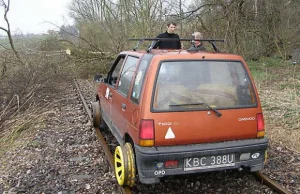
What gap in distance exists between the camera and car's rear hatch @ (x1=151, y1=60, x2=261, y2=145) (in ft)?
12.4

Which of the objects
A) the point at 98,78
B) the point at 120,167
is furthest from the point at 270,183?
the point at 98,78

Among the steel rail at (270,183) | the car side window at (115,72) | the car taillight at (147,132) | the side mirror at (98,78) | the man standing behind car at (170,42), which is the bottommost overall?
the steel rail at (270,183)

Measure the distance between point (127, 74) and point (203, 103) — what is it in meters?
1.50

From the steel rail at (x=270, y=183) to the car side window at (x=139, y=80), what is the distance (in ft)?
6.56

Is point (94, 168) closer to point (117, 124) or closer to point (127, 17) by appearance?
point (117, 124)

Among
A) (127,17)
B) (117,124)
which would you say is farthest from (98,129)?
(127,17)

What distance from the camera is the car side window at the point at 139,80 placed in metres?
4.07

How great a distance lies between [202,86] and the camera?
13.1 ft

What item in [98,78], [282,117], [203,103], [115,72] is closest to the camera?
[203,103]

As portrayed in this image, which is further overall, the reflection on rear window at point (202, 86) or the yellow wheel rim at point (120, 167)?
the yellow wheel rim at point (120, 167)

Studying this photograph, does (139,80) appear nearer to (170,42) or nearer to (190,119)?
(190,119)

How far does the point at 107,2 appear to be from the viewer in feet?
72.1

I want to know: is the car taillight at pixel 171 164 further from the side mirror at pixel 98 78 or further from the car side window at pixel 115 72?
the side mirror at pixel 98 78

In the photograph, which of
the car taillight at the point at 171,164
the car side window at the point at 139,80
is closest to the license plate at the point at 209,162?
the car taillight at the point at 171,164
